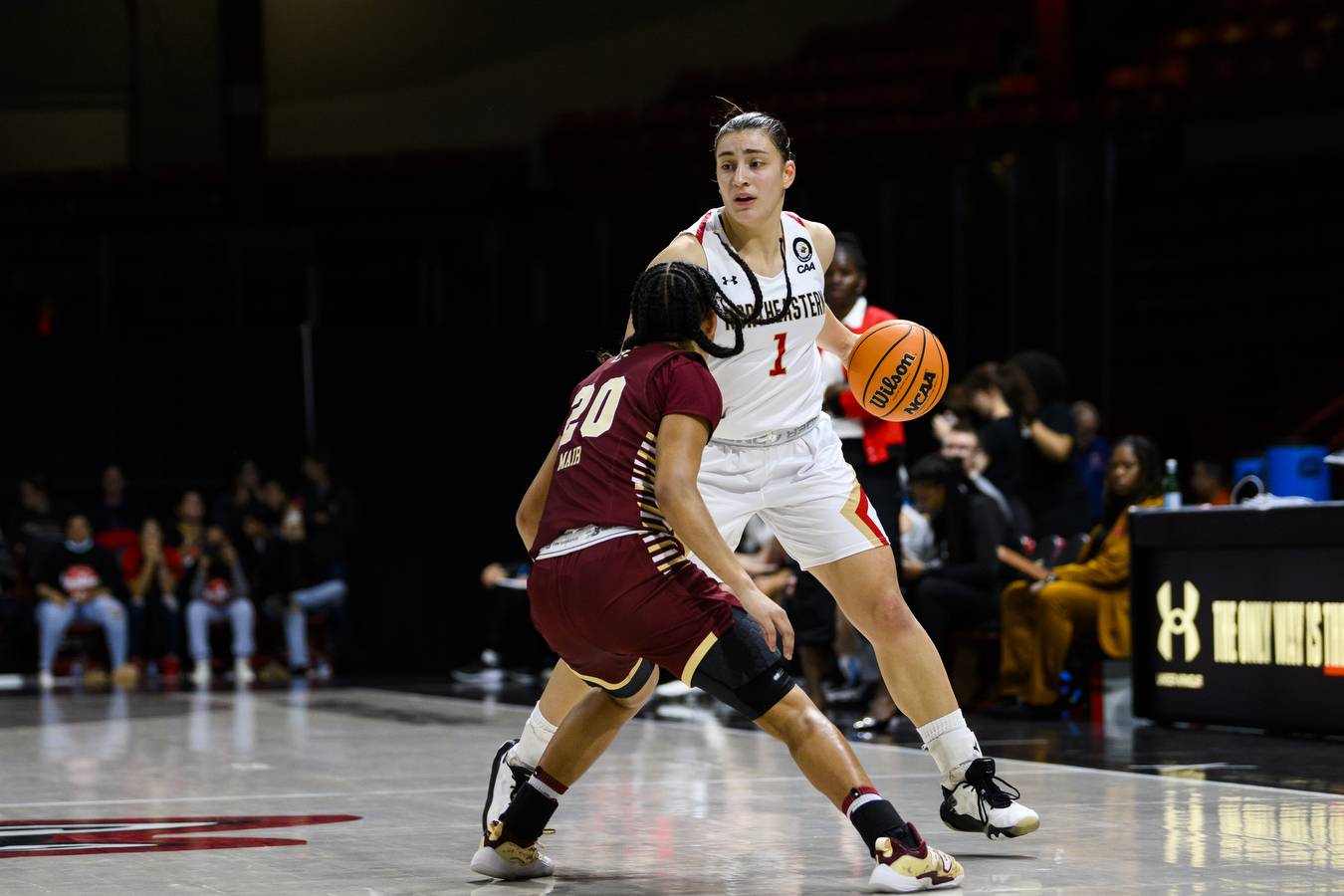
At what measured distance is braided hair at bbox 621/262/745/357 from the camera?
3504mm

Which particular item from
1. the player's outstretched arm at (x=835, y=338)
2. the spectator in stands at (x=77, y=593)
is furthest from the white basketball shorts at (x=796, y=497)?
the spectator in stands at (x=77, y=593)

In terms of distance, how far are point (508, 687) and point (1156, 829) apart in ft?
21.7

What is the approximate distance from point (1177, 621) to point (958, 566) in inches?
43.4

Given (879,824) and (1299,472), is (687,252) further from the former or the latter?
(1299,472)

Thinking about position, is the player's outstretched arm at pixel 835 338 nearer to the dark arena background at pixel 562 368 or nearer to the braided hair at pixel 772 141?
the braided hair at pixel 772 141

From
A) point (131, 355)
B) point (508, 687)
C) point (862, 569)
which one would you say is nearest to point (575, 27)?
point (131, 355)

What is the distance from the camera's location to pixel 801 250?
4117 mm

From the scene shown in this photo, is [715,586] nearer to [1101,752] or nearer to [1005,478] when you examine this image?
[1101,752]

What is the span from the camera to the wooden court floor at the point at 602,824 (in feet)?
11.7

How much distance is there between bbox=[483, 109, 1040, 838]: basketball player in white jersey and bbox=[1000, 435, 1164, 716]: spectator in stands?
A: 339 centimetres

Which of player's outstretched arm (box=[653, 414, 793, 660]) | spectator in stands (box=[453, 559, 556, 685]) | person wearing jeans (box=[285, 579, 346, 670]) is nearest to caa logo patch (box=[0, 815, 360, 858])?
player's outstretched arm (box=[653, 414, 793, 660])

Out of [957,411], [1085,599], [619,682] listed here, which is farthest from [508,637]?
[619,682]

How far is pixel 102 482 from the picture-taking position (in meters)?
13.1

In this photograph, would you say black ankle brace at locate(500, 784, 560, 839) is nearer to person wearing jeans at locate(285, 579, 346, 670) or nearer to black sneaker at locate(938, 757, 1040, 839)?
black sneaker at locate(938, 757, 1040, 839)
